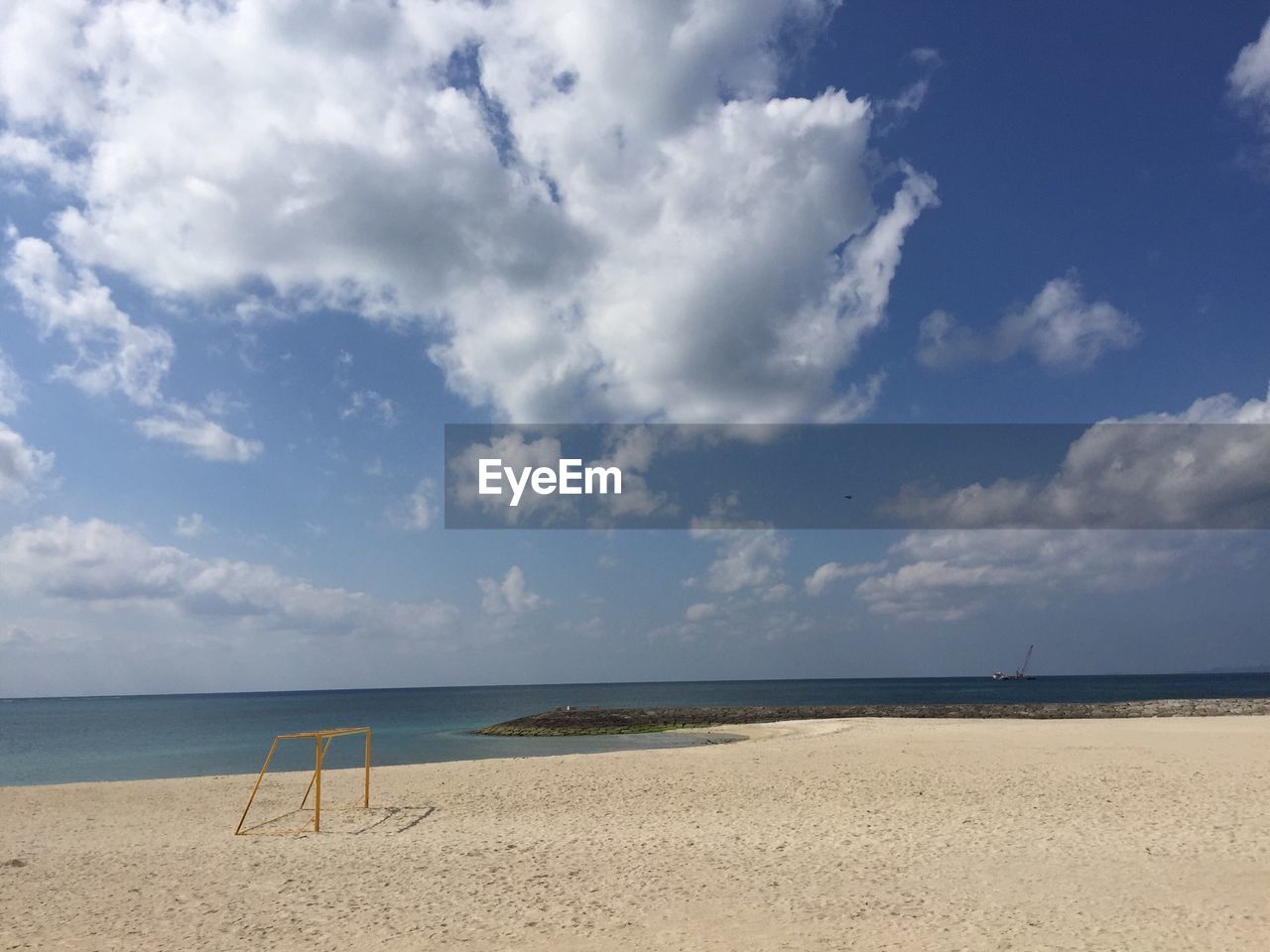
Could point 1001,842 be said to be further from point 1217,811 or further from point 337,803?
point 337,803

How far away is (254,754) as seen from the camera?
39625 mm

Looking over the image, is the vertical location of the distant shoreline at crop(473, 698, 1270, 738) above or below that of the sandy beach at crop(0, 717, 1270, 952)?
below

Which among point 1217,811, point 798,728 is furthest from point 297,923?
point 798,728

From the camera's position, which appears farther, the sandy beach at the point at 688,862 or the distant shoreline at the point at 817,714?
the distant shoreline at the point at 817,714

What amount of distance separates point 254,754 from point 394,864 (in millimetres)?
31621

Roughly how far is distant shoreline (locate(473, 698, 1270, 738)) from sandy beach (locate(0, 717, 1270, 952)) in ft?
93.8

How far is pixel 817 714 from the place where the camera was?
193ft

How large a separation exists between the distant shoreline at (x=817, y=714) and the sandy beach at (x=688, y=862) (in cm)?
2859

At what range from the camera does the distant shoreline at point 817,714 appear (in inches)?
1930

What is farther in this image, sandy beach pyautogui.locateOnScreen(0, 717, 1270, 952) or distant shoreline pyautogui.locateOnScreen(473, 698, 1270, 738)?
distant shoreline pyautogui.locateOnScreen(473, 698, 1270, 738)

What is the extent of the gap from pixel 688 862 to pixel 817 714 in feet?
163

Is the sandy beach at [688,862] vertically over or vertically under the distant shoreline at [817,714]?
over

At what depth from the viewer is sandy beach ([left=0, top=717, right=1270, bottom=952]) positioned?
913 centimetres

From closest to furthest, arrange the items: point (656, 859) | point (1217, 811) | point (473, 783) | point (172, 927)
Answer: point (172, 927) → point (656, 859) → point (1217, 811) → point (473, 783)
